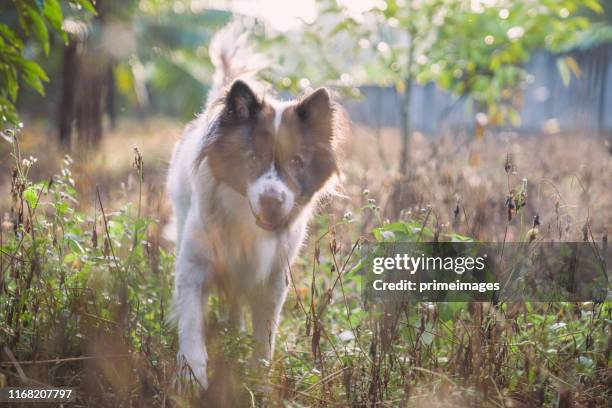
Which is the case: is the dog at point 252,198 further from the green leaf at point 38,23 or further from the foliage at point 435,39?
the foliage at point 435,39

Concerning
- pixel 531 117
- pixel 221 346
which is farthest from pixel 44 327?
pixel 531 117

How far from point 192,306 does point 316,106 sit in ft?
4.16

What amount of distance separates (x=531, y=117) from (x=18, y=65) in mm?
19969

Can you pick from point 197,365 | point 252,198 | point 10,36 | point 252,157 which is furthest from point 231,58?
point 197,365

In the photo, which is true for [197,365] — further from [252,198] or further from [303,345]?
[252,198]

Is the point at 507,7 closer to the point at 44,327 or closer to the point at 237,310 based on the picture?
the point at 237,310

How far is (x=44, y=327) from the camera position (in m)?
2.81

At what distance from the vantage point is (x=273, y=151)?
3.20 meters

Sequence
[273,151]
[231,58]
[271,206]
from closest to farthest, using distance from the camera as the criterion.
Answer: [271,206]
[273,151]
[231,58]

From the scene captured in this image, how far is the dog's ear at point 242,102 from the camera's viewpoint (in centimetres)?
328

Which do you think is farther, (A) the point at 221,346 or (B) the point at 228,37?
(B) the point at 228,37

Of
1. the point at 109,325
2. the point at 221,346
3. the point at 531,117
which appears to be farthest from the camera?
the point at 531,117

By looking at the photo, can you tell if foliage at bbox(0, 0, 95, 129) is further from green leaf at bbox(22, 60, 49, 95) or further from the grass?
the grass

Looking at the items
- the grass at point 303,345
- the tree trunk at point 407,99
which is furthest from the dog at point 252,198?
the tree trunk at point 407,99
